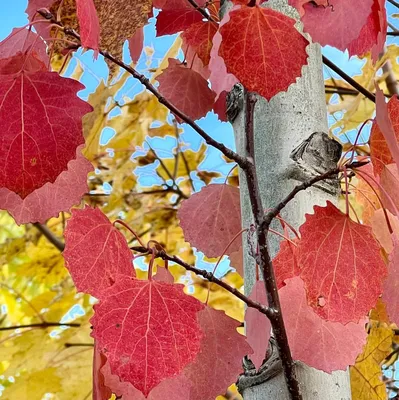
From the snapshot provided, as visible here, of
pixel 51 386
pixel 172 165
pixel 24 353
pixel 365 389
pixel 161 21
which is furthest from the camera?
pixel 172 165

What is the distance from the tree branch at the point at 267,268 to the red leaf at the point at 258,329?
17 mm

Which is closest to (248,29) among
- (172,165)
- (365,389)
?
(365,389)

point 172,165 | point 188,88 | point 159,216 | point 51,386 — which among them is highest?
point 172,165

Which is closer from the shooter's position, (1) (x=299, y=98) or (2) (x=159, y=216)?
(1) (x=299, y=98)

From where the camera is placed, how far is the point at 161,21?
2.16 feet

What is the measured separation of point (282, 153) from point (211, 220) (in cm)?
10

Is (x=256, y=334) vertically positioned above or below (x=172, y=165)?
below

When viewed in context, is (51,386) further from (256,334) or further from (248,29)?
(248,29)

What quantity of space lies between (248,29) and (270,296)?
0.65 ft

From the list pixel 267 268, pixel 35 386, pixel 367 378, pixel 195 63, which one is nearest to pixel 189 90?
pixel 195 63

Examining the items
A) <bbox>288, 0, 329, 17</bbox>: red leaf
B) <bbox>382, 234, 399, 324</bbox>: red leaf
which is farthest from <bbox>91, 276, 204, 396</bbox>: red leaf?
<bbox>288, 0, 329, 17</bbox>: red leaf

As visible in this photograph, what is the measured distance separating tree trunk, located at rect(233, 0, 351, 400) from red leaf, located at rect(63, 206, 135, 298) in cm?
18

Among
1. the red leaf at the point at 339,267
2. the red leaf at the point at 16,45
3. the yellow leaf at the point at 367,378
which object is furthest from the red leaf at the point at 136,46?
the yellow leaf at the point at 367,378

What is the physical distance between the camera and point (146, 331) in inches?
16.2
